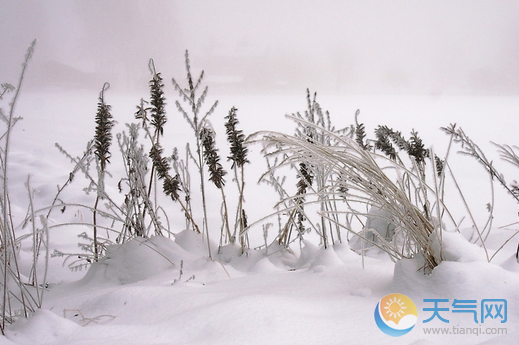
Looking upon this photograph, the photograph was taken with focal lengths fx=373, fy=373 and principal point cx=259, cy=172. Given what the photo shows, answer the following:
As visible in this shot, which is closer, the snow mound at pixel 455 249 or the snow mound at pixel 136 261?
the snow mound at pixel 455 249

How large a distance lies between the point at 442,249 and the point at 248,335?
0.42 meters

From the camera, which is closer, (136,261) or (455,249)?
(455,249)

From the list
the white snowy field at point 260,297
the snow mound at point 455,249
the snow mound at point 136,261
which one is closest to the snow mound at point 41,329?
the white snowy field at point 260,297

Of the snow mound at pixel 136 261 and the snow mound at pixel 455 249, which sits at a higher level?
the snow mound at pixel 455 249

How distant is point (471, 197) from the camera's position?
2.44 metres

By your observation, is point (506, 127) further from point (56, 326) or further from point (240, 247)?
point (56, 326)

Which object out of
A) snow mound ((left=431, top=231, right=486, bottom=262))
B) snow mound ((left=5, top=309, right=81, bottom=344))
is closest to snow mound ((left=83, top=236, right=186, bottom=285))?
snow mound ((left=5, top=309, right=81, bottom=344))

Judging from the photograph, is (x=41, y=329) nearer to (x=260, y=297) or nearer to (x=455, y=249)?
(x=260, y=297)

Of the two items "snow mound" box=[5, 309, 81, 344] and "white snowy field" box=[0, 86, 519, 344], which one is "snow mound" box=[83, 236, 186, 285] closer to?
"white snowy field" box=[0, 86, 519, 344]

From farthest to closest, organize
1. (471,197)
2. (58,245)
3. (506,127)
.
→ (506,127), (471,197), (58,245)

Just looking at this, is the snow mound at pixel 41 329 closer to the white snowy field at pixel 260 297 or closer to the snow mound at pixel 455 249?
the white snowy field at pixel 260 297

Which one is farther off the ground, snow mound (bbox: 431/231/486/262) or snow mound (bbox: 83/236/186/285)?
snow mound (bbox: 431/231/486/262)

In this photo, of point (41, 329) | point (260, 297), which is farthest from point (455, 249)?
point (41, 329)

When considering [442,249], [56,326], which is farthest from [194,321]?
[442,249]
